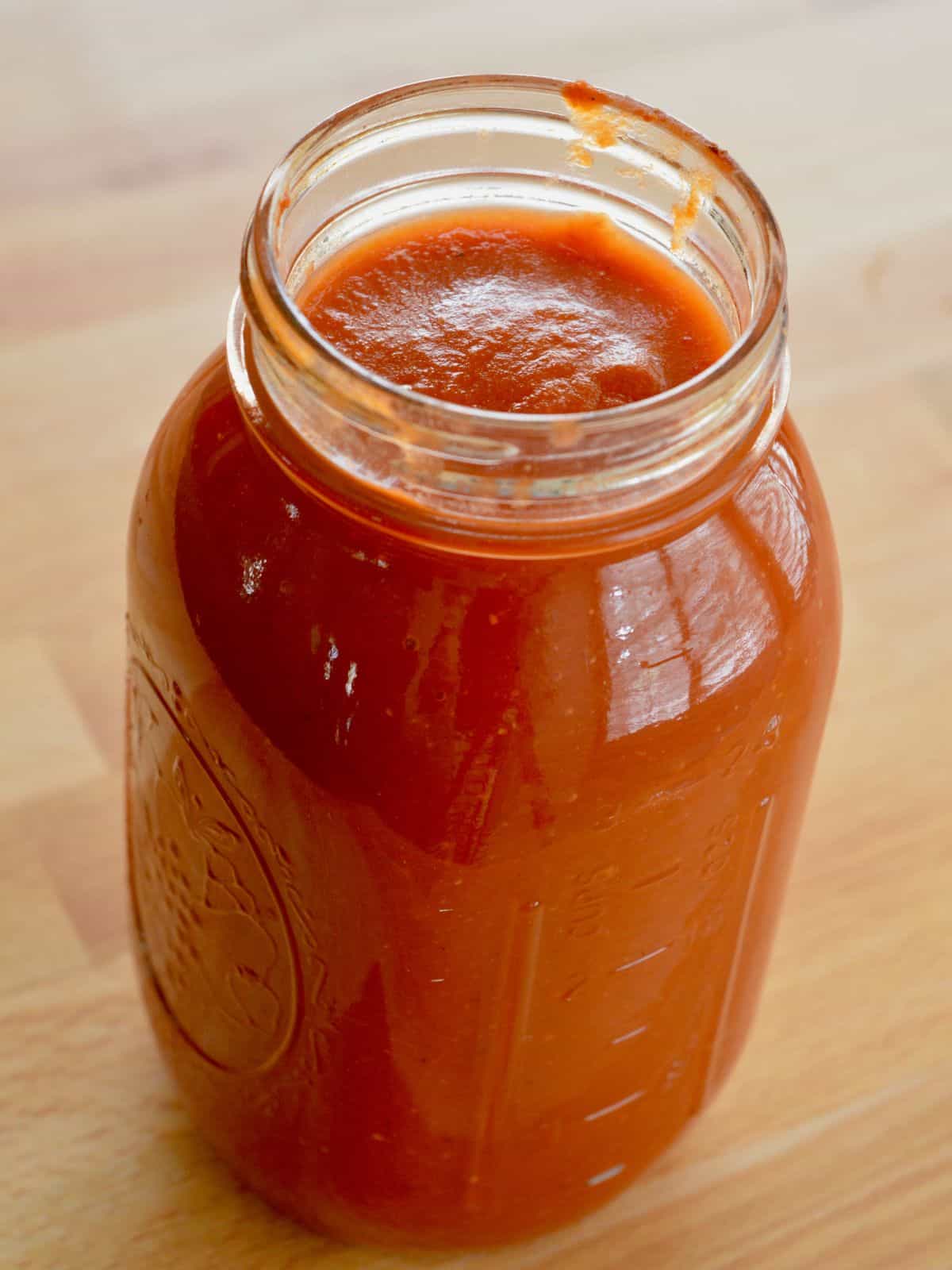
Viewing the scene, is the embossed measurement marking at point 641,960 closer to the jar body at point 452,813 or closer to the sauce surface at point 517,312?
the jar body at point 452,813

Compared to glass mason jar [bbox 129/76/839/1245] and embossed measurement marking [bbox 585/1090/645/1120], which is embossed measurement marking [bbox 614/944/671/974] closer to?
glass mason jar [bbox 129/76/839/1245]

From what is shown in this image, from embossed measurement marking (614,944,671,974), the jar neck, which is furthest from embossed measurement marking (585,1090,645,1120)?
the jar neck

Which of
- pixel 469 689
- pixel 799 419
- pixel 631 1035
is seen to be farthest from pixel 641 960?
pixel 799 419

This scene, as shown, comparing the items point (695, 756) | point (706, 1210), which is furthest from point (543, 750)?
point (706, 1210)

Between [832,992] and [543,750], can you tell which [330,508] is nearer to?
[543,750]

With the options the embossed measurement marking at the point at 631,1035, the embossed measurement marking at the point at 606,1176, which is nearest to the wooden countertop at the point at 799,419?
the embossed measurement marking at the point at 606,1176

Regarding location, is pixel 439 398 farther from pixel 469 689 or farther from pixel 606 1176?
pixel 606 1176

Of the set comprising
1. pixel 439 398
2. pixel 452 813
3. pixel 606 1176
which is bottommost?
pixel 606 1176
